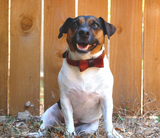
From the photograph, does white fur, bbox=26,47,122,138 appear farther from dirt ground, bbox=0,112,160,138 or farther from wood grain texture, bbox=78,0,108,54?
wood grain texture, bbox=78,0,108,54

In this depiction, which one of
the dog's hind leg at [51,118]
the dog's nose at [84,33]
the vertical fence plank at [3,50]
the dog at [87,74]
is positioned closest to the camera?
the dog's nose at [84,33]

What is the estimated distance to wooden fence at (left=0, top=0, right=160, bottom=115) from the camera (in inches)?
140

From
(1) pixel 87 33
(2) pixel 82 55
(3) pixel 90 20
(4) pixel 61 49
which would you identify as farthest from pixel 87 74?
(4) pixel 61 49

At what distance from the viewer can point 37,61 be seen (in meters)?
3.57

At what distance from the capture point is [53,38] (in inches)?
141

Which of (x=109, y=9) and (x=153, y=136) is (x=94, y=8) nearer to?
(x=109, y=9)

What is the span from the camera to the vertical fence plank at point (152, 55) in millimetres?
3598

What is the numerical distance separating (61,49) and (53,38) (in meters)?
0.21

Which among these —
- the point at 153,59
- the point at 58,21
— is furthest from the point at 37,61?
the point at 153,59

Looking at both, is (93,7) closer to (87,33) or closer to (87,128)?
(87,33)

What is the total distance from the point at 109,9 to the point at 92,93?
1623mm

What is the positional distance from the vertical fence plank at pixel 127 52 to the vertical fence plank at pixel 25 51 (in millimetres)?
1193

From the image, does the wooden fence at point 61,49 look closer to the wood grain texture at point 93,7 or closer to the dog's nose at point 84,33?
the wood grain texture at point 93,7

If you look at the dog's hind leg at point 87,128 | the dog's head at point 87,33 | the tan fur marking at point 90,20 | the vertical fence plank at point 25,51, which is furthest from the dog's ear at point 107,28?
the vertical fence plank at point 25,51
